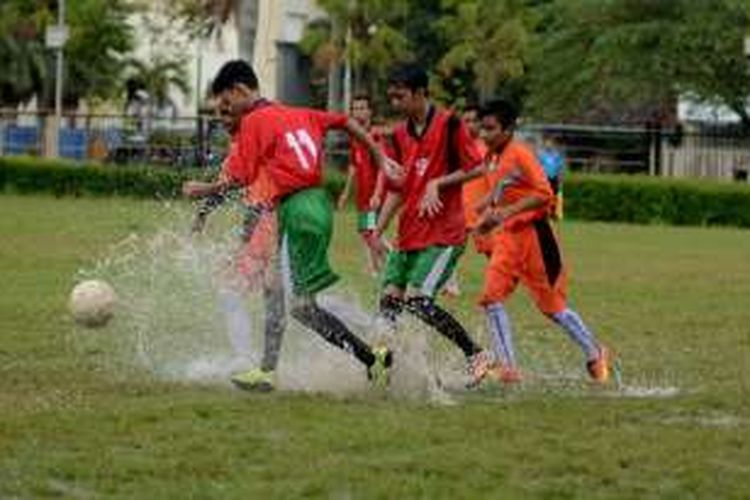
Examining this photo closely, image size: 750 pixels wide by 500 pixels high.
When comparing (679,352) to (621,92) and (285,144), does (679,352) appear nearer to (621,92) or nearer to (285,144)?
(285,144)

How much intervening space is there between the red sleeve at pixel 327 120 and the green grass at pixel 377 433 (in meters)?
1.46

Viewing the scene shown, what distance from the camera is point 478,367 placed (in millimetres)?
11484

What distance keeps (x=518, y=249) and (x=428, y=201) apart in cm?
105

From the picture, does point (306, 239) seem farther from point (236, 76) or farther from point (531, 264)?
point (531, 264)

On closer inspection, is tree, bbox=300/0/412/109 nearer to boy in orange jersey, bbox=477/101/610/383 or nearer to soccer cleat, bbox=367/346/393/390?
boy in orange jersey, bbox=477/101/610/383

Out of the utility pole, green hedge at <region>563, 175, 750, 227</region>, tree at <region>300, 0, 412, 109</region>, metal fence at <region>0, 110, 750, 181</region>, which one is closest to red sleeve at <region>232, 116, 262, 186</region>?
green hedge at <region>563, 175, 750, 227</region>

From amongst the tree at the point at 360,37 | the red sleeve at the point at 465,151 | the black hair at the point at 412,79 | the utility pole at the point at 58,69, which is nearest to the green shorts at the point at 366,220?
the red sleeve at the point at 465,151

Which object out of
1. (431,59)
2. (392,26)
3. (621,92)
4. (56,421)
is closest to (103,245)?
Result: (56,421)

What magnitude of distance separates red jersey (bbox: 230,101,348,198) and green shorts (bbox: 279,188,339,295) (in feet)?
0.25

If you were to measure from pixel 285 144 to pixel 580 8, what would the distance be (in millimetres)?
42516

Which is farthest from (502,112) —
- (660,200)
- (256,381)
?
(660,200)

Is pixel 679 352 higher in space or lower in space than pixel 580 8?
lower

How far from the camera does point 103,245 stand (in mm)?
24312

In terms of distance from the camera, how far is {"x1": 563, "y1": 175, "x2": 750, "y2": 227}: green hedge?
36.5m
